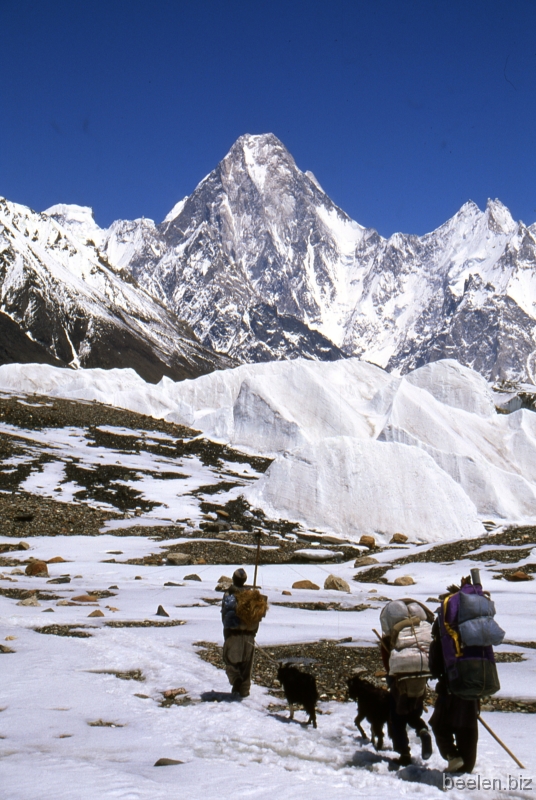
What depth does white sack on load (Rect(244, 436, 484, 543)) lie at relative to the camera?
104ft

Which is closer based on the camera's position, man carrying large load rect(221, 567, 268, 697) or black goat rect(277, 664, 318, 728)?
black goat rect(277, 664, 318, 728)

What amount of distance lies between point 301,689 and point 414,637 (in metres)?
1.68

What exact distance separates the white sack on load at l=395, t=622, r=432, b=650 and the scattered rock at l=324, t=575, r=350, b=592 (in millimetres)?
12305

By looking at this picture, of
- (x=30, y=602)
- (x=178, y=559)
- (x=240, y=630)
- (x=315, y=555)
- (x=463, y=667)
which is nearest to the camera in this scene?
(x=463, y=667)

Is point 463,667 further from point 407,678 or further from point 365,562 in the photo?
point 365,562

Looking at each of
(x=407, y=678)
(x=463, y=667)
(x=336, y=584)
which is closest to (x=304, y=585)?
(x=336, y=584)

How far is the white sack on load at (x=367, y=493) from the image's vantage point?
31.6m

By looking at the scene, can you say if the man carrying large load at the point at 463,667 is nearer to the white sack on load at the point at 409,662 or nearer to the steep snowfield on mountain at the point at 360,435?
the white sack on load at the point at 409,662

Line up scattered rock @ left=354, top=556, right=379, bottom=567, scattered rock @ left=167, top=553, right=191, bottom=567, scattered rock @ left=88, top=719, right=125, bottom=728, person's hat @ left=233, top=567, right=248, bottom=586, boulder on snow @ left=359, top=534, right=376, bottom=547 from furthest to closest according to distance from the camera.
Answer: boulder on snow @ left=359, top=534, right=376, bottom=547 < scattered rock @ left=354, top=556, right=379, bottom=567 < scattered rock @ left=167, top=553, right=191, bottom=567 < person's hat @ left=233, top=567, right=248, bottom=586 < scattered rock @ left=88, top=719, right=125, bottom=728

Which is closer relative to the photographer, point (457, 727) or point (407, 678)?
point (457, 727)

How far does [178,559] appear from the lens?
22.7 meters

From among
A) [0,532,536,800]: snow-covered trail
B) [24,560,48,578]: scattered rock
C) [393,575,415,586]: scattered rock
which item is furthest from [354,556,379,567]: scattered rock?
[24,560,48,578]: scattered rock

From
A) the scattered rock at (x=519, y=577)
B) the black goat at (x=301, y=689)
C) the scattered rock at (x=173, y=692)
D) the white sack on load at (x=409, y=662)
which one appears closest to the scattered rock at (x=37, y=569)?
the scattered rock at (x=173, y=692)

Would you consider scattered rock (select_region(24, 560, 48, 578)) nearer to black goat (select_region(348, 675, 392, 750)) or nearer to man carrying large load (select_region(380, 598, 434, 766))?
black goat (select_region(348, 675, 392, 750))
